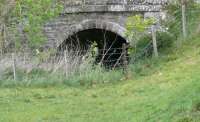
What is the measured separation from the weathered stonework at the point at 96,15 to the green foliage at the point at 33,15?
9.34ft

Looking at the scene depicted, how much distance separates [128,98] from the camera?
11.2 metres

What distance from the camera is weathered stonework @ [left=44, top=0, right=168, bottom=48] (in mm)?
17969

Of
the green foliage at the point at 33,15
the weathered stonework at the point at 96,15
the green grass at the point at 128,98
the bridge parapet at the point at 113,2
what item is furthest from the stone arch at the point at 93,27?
the green grass at the point at 128,98

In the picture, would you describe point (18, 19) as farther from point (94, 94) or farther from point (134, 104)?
point (134, 104)

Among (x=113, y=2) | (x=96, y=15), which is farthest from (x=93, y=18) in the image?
(x=113, y=2)

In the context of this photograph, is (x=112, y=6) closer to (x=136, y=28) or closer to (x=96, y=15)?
(x=96, y=15)

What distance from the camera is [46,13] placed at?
15.5 m

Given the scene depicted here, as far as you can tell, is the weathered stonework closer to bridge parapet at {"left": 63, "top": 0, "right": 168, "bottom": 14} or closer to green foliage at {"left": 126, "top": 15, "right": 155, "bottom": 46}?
bridge parapet at {"left": 63, "top": 0, "right": 168, "bottom": 14}

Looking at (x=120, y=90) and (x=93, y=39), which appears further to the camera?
(x=93, y=39)

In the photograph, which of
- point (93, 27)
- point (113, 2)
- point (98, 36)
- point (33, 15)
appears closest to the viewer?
→ point (33, 15)

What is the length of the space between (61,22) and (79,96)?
7.98 metres

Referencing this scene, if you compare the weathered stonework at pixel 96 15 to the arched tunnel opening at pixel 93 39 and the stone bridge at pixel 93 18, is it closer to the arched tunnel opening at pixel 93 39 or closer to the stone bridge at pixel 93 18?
the stone bridge at pixel 93 18

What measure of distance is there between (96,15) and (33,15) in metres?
4.23

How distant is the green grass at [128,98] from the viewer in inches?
327
